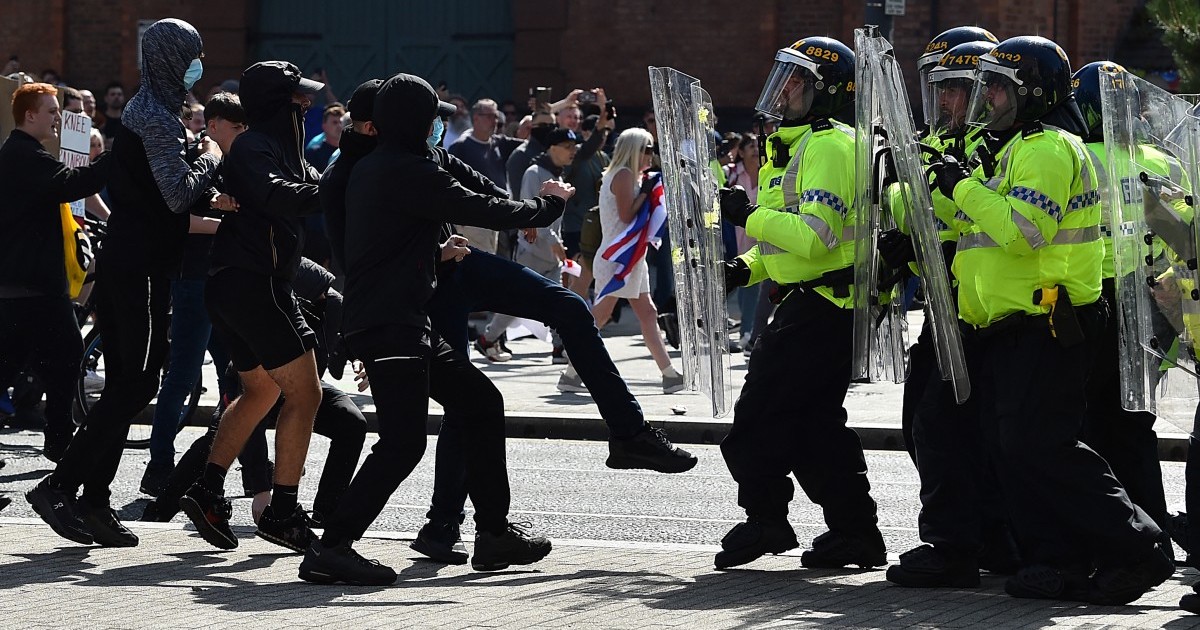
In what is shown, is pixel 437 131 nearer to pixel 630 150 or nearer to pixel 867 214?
pixel 867 214

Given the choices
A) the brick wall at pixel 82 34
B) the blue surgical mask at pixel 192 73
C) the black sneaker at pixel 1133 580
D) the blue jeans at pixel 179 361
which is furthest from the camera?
the brick wall at pixel 82 34

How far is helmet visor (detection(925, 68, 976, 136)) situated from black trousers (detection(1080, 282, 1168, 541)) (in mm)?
805

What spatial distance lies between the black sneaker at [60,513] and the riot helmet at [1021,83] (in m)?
3.61

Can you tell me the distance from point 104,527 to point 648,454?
2.05 m

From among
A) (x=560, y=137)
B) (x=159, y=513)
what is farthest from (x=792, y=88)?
(x=560, y=137)

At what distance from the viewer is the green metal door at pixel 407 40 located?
2423 cm

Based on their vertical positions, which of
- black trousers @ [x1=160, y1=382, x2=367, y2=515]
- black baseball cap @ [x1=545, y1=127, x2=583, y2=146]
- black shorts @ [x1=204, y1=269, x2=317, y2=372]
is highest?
black baseball cap @ [x1=545, y1=127, x2=583, y2=146]

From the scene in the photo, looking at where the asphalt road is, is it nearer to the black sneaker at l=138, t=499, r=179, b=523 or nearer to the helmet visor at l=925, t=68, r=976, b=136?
the black sneaker at l=138, t=499, r=179, b=523

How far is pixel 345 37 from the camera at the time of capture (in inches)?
961

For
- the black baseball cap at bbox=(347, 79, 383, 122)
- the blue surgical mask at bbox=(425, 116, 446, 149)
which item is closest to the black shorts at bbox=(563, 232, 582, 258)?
the blue surgical mask at bbox=(425, 116, 446, 149)

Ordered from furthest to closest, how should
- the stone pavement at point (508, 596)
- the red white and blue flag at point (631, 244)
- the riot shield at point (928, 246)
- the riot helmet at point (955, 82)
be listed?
the red white and blue flag at point (631, 244)
the riot helmet at point (955, 82)
the riot shield at point (928, 246)
the stone pavement at point (508, 596)

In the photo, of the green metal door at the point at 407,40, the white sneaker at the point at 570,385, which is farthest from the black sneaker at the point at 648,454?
the green metal door at the point at 407,40

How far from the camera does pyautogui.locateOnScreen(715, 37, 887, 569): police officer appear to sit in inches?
257

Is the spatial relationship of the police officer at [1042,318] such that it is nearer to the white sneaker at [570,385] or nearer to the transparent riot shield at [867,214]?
the transparent riot shield at [867,214]
